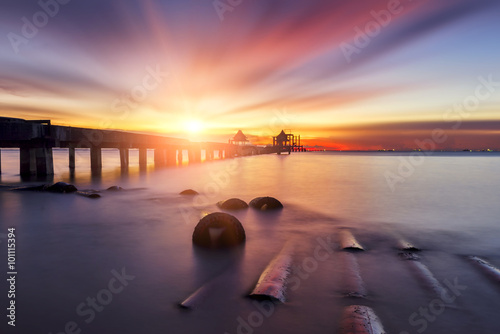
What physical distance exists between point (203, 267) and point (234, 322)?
2.35 metres

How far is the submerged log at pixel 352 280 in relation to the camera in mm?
5477

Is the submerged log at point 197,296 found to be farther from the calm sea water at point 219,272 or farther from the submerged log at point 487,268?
the submerged log at point 487,268

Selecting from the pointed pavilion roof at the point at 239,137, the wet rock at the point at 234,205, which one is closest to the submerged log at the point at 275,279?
the wet rock at the point at 234,205

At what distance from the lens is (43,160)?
971 inches

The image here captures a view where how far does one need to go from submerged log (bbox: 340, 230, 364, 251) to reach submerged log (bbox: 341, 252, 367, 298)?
94 centimetres

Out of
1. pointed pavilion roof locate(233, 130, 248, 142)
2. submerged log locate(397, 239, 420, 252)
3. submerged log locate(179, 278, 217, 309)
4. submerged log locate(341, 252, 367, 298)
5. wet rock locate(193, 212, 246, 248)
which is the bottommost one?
submerged log locate(397, 239, 420, 252)

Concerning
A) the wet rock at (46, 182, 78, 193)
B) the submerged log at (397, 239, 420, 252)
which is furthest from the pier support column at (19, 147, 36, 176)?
the submerged log at (397, 239, 420, 252)

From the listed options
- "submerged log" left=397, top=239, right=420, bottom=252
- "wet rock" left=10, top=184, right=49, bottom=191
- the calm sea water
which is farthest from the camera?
"wet rock" left=10, top=184, right=49, bottom=191

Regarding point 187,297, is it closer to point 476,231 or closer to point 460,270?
point 460,270

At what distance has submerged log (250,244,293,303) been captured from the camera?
208 inches

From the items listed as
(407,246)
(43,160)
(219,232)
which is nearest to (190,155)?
(43,160)

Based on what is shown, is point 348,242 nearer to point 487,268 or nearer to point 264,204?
point 487,268

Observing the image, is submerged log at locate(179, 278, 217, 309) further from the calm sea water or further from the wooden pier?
the wooden pier

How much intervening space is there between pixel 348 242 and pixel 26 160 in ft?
90.3
